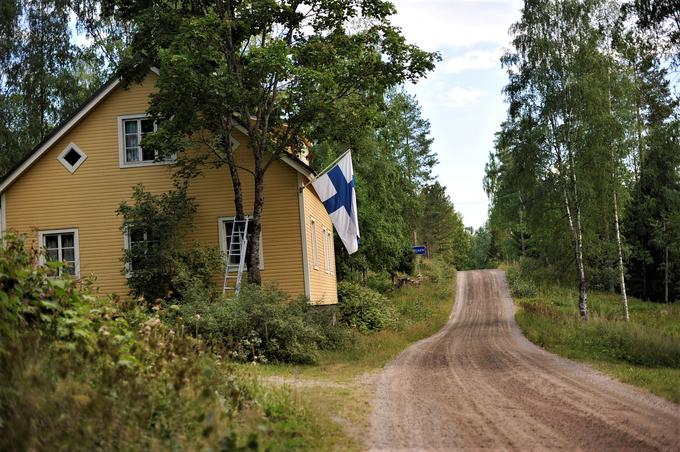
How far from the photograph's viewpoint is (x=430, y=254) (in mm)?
70750

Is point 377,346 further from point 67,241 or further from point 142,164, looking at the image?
point 67,241

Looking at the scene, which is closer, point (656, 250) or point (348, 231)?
point (348, 231)

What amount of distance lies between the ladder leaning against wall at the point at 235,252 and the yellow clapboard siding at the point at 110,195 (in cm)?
Result: 74

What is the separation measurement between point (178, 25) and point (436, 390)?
13244 mm

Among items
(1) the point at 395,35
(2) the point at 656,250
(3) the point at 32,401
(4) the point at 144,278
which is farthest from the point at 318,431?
(2) the point at 656,250

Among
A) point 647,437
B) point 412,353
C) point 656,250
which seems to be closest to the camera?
point 647,437

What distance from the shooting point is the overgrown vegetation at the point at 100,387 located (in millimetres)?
4852

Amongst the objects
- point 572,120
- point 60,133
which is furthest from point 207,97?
point 572,120

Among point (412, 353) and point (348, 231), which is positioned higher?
point (348, 231)

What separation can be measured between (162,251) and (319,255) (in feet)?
22.4

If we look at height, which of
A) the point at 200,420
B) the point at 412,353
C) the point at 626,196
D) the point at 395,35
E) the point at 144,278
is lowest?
the point at 412,353

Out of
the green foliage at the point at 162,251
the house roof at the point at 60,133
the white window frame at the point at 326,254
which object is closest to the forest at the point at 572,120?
the white window frame at the point at 326,254

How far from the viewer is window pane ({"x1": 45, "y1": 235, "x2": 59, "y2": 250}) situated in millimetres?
21438

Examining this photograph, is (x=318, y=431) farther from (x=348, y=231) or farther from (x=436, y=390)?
(x=348, y=231)
